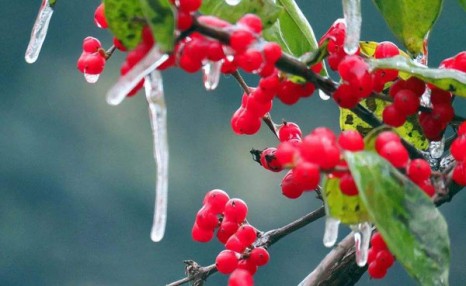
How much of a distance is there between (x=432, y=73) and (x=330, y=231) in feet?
0.44

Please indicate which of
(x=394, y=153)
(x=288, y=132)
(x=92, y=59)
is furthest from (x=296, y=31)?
(x=394, y=153)

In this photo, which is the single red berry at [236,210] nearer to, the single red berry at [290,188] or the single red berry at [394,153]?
the single red berry at [290,188]

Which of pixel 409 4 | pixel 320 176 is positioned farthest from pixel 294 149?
pixel 409 4

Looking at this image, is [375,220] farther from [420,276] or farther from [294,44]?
[294,44]

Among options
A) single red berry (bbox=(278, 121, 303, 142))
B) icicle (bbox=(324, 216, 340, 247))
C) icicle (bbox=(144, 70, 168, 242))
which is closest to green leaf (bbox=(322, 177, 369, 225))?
icicle (bbox=(324, 216, 340, 247))

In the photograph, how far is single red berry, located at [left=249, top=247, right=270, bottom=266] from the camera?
752 mm

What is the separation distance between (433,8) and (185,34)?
31cm

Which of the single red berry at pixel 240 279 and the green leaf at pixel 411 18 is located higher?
the green leaf at pixel 411 18

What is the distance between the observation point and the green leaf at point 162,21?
0.48 metres

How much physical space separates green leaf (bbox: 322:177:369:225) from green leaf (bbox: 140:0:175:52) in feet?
0.48

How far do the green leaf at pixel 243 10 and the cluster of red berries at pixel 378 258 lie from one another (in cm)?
18

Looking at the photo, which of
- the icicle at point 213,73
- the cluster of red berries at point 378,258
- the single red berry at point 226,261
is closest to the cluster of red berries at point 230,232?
the single red berry at point 226,261

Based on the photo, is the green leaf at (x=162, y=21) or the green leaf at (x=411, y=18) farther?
the green leaf at (x=411, y=18)

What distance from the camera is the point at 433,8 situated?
73 cm
